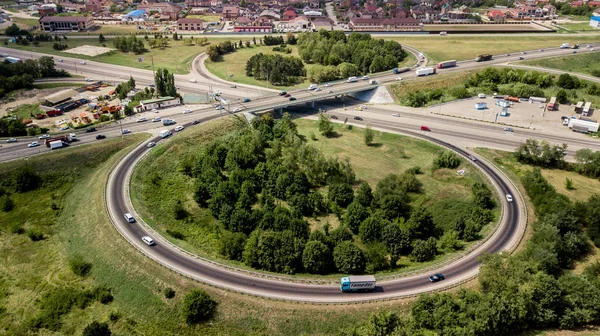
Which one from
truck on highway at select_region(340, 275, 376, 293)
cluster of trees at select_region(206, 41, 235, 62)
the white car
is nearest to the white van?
the white car

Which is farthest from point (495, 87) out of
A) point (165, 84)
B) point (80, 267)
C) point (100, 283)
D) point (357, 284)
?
point (80, 267)

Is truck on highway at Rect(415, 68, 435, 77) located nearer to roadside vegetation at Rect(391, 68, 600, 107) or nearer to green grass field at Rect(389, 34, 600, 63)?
roadside vegetation at Rect(391, 68, 600, 107)

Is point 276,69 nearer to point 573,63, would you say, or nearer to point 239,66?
point 239,66

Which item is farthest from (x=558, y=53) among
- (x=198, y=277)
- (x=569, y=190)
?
(x=198, y=277)

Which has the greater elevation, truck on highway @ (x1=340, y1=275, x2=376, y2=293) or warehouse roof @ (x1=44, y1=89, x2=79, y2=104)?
warehouse roof @ (x1=44, y1=89, x2=79, y2=104)

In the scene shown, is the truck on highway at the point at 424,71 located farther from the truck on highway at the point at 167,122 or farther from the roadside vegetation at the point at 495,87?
the truck on highway at the point at 167,122

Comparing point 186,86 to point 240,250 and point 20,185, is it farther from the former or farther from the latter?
point 240,250

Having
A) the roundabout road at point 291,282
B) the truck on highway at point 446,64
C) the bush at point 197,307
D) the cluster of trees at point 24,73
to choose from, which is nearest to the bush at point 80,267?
the roundabout road at point 291,282
